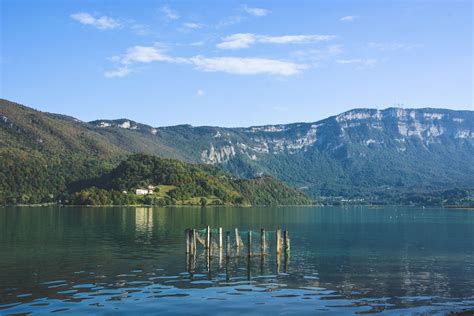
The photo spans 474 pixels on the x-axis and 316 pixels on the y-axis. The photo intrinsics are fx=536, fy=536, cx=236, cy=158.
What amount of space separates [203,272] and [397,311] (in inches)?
784

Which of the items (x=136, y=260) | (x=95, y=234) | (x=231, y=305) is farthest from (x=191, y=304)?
(x=95, y=234)

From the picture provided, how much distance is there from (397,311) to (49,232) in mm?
→ 71630

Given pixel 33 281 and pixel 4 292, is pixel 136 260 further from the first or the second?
pixel 4 292

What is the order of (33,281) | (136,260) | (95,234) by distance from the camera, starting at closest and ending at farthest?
(33,281) → (136,260) → (95,234)

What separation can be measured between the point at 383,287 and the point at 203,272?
15970mm

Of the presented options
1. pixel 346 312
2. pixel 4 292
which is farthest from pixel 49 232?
pixel 346 312

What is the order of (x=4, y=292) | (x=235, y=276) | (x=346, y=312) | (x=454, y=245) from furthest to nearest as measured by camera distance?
(x=454, y=245) → (x=235, y=276) → (x=4, y=292) → (x=346, y=312)

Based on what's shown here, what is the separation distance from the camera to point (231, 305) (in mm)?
34781

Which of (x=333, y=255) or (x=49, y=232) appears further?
(x=49, y=232)

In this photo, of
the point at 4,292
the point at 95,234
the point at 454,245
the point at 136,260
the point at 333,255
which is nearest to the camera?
the point at 4,292

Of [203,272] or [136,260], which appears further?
[136,260]

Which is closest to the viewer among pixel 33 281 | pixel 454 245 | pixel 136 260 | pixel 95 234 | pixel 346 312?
pixel 346 312

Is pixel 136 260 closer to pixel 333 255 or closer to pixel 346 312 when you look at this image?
pixel 333 255

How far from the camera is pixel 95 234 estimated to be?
8944 cm
